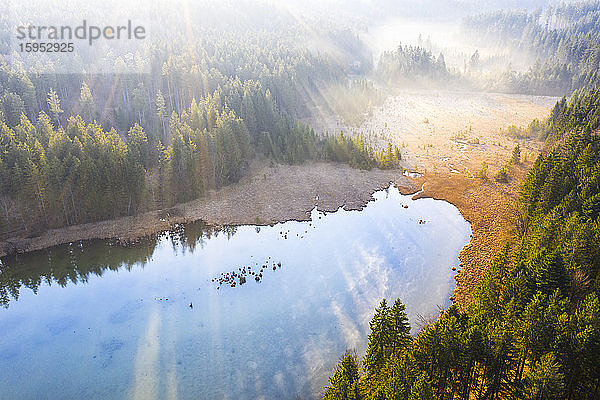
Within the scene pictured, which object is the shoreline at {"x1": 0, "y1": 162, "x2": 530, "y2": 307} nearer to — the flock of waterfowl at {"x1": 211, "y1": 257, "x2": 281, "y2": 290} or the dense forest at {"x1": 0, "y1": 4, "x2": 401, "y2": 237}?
the dense forest at {"x1": 0, "y1": 4, "x2": 401, "y2": 237}

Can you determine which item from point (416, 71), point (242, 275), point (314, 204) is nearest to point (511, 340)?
point (242, 275)

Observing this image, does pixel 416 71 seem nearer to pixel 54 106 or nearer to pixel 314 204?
pixel 314 204

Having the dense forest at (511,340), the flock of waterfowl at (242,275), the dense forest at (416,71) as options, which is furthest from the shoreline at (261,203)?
the dense forest at (416,71)

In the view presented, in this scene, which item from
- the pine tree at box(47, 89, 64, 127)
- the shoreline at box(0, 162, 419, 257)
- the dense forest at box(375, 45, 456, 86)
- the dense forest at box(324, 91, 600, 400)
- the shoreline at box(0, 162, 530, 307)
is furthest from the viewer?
the dense forest at box(375, 45, 456, 86)

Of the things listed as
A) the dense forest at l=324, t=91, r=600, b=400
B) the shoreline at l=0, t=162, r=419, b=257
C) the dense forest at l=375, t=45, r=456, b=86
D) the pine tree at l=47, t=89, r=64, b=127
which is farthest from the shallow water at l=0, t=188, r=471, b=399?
the dense forest at l=375, t=45, r=456, b=86

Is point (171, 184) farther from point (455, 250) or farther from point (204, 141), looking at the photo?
point (455, 250)

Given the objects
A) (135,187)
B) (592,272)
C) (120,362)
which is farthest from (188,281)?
(592,272)

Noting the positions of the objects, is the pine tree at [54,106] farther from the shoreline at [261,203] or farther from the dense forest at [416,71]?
the dense forest at [416,71]
